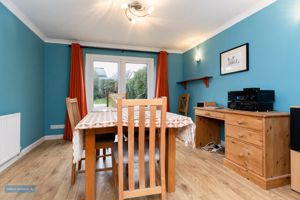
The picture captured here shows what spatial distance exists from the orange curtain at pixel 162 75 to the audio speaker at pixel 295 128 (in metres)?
2.90

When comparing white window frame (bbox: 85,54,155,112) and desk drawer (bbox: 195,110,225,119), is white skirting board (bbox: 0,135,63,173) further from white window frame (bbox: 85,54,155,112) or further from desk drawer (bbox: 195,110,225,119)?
desk drawer (bbox: 195,110,225,119)

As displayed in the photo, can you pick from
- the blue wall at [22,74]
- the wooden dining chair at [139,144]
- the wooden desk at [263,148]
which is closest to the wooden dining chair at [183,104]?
the wooden desk at [263,148]

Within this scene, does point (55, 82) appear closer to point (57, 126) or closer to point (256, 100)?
point (57, 126)

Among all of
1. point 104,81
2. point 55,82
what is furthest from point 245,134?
point 55,82

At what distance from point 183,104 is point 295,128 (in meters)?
2.77

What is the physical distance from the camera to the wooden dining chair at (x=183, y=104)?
412cm

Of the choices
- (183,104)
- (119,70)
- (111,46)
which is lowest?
(183,104)

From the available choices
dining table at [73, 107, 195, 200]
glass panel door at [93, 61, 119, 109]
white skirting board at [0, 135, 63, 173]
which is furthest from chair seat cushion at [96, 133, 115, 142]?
glass panel door at [93, 61, 119, 109]

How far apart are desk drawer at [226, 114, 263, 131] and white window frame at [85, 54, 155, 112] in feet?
8.46

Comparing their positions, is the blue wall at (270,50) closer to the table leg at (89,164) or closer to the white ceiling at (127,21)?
the white ceiling at (127,21)

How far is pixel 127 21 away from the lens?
9.54ft

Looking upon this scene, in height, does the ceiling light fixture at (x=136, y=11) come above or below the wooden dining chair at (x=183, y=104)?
above

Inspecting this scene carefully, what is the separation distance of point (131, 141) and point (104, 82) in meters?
3.19

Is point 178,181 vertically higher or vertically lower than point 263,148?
lower
